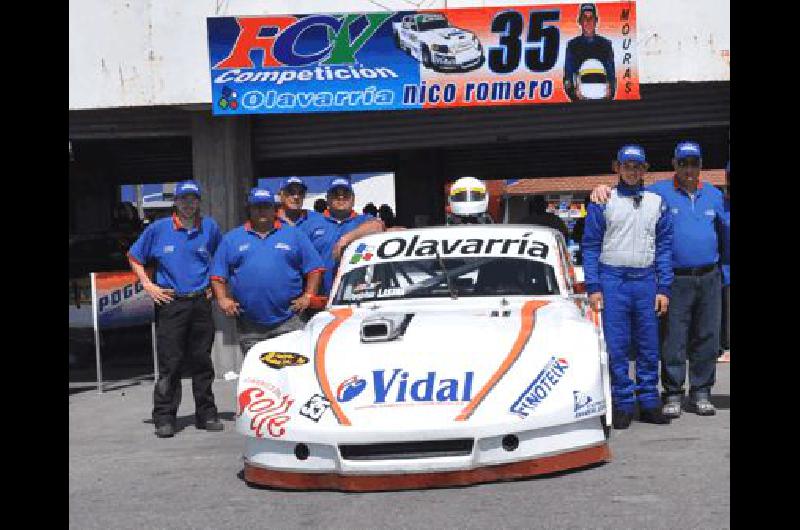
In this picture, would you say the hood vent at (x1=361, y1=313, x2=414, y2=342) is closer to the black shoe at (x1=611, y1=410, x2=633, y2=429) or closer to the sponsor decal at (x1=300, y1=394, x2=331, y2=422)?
the sponsor decal at (x1=300, y1=394, x2=331, y2=422)

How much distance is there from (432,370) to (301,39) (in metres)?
7.25

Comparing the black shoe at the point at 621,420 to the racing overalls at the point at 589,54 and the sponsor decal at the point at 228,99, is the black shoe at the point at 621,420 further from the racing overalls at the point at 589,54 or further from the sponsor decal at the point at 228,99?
the sponsor decal at the point at 228,99

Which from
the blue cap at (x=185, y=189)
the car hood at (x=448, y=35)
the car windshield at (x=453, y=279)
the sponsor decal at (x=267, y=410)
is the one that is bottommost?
the sponsor decal at (x=267, y=410)

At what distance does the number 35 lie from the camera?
12875 millimetres

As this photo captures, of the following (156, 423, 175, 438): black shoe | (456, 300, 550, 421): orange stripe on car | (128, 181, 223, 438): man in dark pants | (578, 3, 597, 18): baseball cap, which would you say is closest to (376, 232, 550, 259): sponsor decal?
(456, 300, 550, 421): orange stripe on car

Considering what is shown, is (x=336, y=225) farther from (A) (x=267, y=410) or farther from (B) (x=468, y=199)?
(A) (x=267, y=410)

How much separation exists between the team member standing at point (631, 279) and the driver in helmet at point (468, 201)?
1188 mm

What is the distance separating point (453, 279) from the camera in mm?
7926

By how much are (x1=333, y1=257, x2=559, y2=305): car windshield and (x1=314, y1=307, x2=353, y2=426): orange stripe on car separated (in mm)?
298

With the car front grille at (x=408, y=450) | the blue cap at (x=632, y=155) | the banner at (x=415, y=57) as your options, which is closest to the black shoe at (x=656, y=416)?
the blue cap at (x=632, y=155)

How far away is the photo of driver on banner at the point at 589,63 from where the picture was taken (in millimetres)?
12828

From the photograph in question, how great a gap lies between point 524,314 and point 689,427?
67.0 inches
